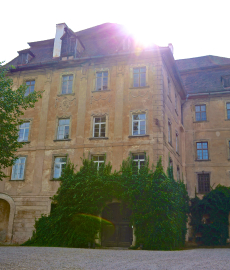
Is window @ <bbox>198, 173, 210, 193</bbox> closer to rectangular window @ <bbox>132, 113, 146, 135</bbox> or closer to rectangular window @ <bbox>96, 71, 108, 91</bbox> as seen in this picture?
rectangular window @ <bbox>132, 113, 146, 135</bbox>

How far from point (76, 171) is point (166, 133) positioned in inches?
238

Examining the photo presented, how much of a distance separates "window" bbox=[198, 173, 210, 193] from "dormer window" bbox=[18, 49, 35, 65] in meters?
15.9

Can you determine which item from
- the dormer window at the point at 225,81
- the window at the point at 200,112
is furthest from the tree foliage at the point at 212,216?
the dormer window at the point at 225,81

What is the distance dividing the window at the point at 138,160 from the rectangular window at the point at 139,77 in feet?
15.1

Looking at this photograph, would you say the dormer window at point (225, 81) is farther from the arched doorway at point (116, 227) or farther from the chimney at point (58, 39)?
the arched doorway at point (116, 227)

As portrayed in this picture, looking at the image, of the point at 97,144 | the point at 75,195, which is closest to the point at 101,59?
the point at 97,144

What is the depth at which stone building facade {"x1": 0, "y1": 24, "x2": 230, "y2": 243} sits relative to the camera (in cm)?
2181

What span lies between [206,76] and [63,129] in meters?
14.6

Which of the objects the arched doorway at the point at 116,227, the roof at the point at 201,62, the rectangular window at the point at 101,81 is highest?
the roof at the point at 201,62

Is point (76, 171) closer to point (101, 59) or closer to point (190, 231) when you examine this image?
point (101, 59)

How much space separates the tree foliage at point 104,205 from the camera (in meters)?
19.1

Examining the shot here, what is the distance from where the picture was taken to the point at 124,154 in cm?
2131

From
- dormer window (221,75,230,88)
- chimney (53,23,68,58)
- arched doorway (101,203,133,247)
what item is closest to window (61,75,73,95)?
chimney (53,23,68,58)

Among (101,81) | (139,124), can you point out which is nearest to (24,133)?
(101,81)
